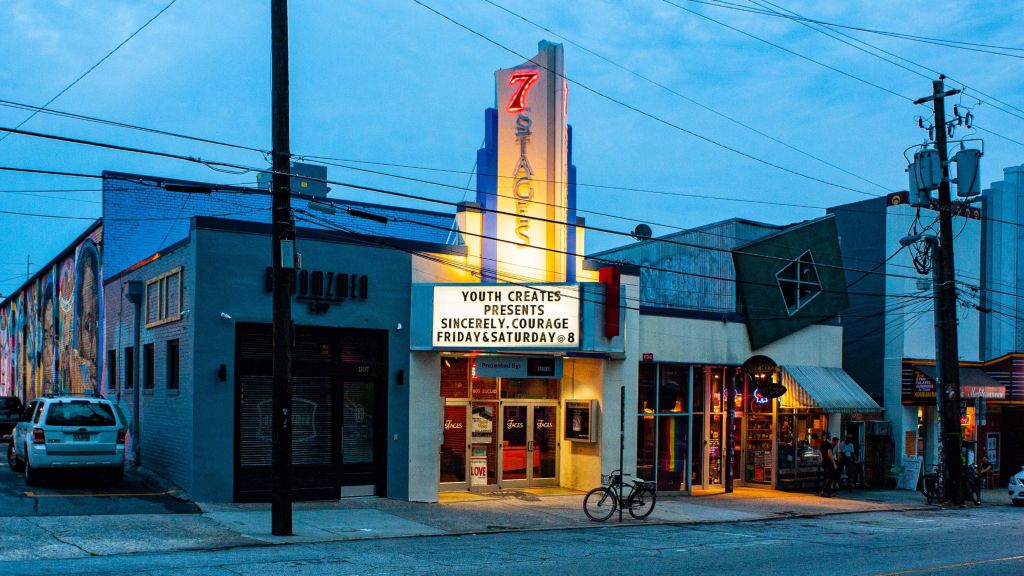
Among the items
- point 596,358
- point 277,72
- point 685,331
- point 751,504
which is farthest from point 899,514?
point 277,72

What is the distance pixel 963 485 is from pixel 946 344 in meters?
3.91

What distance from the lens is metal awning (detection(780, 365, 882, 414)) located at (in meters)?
26.3

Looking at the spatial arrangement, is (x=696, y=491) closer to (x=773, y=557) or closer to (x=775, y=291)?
(x=775, y=291)

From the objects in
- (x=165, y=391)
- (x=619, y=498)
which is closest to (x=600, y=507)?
(x=619, y=498)

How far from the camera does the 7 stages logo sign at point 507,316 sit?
20469 mm

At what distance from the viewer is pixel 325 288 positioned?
63.6ft

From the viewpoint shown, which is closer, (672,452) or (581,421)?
(581,421)

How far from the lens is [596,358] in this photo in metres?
22.7

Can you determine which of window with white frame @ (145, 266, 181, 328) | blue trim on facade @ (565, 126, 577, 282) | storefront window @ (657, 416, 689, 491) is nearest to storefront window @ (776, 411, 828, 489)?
storefront window @ (657, 416, 689, 491)

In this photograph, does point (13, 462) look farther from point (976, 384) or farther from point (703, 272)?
point (976, 384)

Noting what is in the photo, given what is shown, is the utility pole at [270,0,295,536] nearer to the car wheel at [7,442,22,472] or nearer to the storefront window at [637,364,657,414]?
the car wheel at [7,442,22,472]

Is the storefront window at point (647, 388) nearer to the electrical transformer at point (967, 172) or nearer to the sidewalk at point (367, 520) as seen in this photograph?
the sidewalk at point (367, 520)

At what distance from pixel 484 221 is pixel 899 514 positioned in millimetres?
12373

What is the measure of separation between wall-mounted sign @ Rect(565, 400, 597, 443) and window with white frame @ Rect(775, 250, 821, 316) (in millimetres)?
7866
